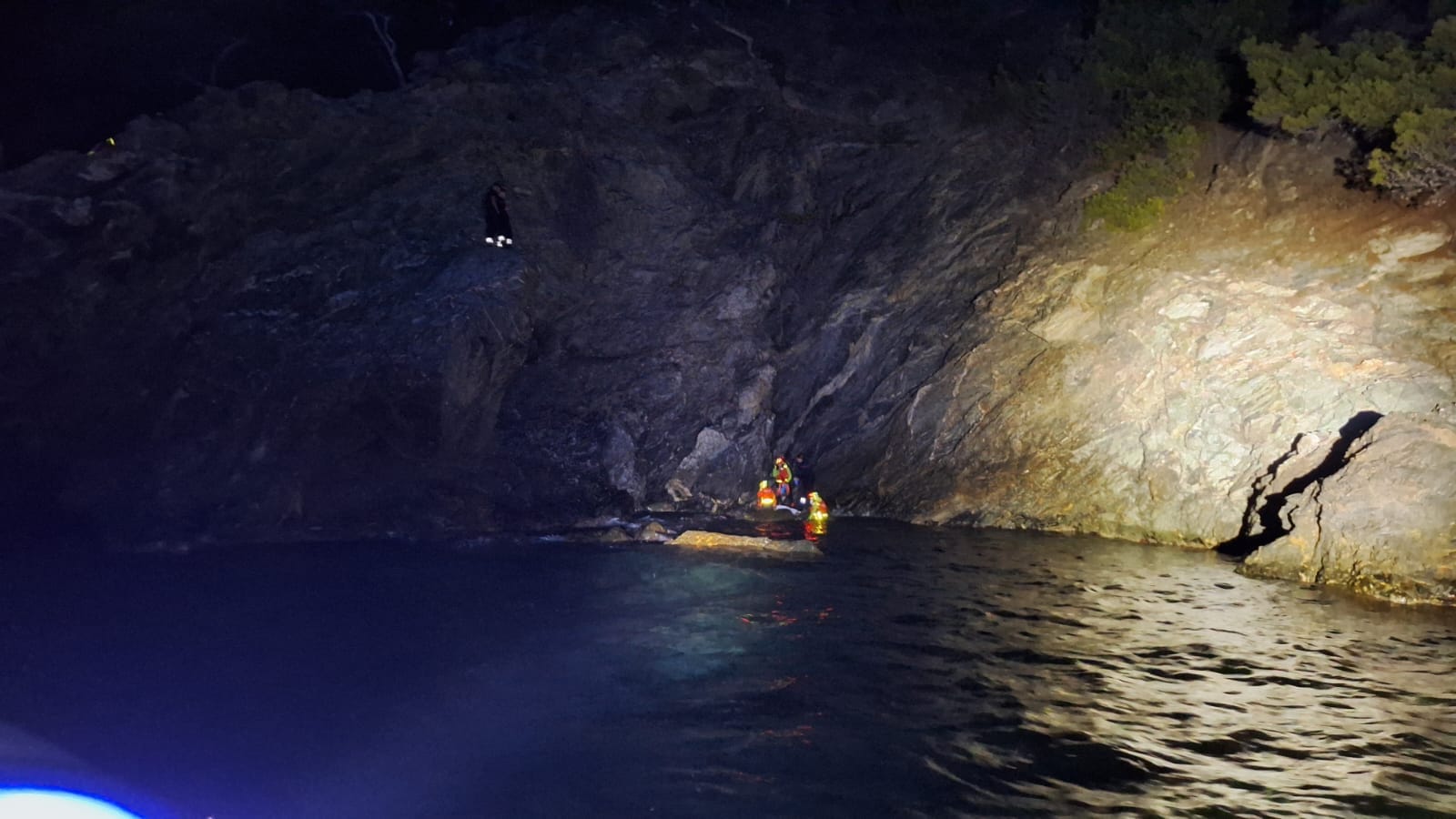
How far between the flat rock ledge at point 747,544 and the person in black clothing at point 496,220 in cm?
884

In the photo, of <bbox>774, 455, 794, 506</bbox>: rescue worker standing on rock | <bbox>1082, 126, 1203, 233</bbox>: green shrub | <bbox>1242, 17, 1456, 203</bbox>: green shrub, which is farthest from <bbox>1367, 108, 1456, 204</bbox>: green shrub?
<bbox>774, 455, 794, 506</bbox>: rescue worker standing on rock

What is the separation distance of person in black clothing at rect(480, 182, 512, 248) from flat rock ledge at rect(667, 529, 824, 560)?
884 cm

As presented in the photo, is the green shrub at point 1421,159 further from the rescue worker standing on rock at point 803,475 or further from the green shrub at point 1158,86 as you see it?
the rescue worker standing on rock at point 803,475

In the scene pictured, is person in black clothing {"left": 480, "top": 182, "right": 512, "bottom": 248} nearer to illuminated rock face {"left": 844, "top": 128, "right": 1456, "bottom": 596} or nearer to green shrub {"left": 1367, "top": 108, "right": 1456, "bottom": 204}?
illuminated rock face {"left": 844, "top": 128, "right": 1456, "bottom": 596}

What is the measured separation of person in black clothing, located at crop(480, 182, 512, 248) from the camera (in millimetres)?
21766

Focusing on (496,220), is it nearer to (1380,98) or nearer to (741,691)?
(741,691)

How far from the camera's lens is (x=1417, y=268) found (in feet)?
50.8

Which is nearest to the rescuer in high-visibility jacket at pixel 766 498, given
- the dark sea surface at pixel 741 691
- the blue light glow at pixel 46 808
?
the dark sea surface at pixel 741 691

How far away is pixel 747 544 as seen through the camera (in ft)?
54.2

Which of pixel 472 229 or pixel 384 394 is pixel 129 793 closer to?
pixel 384 394

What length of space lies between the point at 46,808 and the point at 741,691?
569 cm

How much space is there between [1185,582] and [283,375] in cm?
1803

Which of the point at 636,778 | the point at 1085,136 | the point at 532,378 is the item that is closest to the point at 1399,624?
the point at 636,778

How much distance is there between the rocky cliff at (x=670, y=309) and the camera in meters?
17.0
